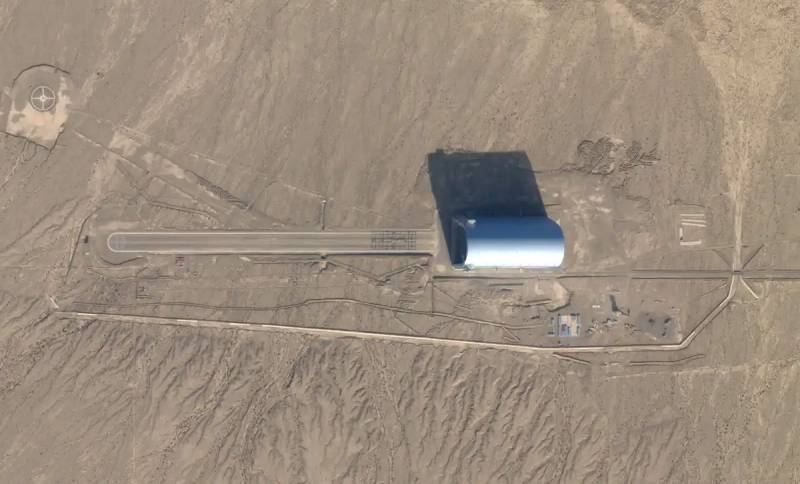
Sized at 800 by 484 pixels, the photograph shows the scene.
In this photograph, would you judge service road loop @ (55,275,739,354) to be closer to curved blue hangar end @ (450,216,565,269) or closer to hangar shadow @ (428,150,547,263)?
curved blue hangar end @ (450,216,565,269)

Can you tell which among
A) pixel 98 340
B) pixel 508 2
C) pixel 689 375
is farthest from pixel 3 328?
pixel 689 375

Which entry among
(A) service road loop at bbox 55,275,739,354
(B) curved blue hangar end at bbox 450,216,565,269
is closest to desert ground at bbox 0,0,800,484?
(A) service road loop at bbox 55,275,739,354

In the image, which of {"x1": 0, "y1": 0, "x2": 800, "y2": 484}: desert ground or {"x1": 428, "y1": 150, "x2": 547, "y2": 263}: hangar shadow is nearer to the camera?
{"x1": 0, "y1": 0, "x2": 800, "y2": 484}: desert ground

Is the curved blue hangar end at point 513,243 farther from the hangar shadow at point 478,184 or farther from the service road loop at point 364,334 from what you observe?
the service road loop at point 364,334

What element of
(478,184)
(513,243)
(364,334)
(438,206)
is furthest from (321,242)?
(513,243)

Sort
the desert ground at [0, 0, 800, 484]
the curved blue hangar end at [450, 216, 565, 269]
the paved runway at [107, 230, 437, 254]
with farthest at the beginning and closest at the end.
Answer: the paved runway at [107, 230, 437, 254] < the desert ground at [0, 0, 800, 484] < the curved blue hangar end at [450, 216, 565, 269]

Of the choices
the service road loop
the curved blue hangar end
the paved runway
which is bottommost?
the service road loop

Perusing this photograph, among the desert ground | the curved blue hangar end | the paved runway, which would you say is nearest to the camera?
the curved blue hangar end
